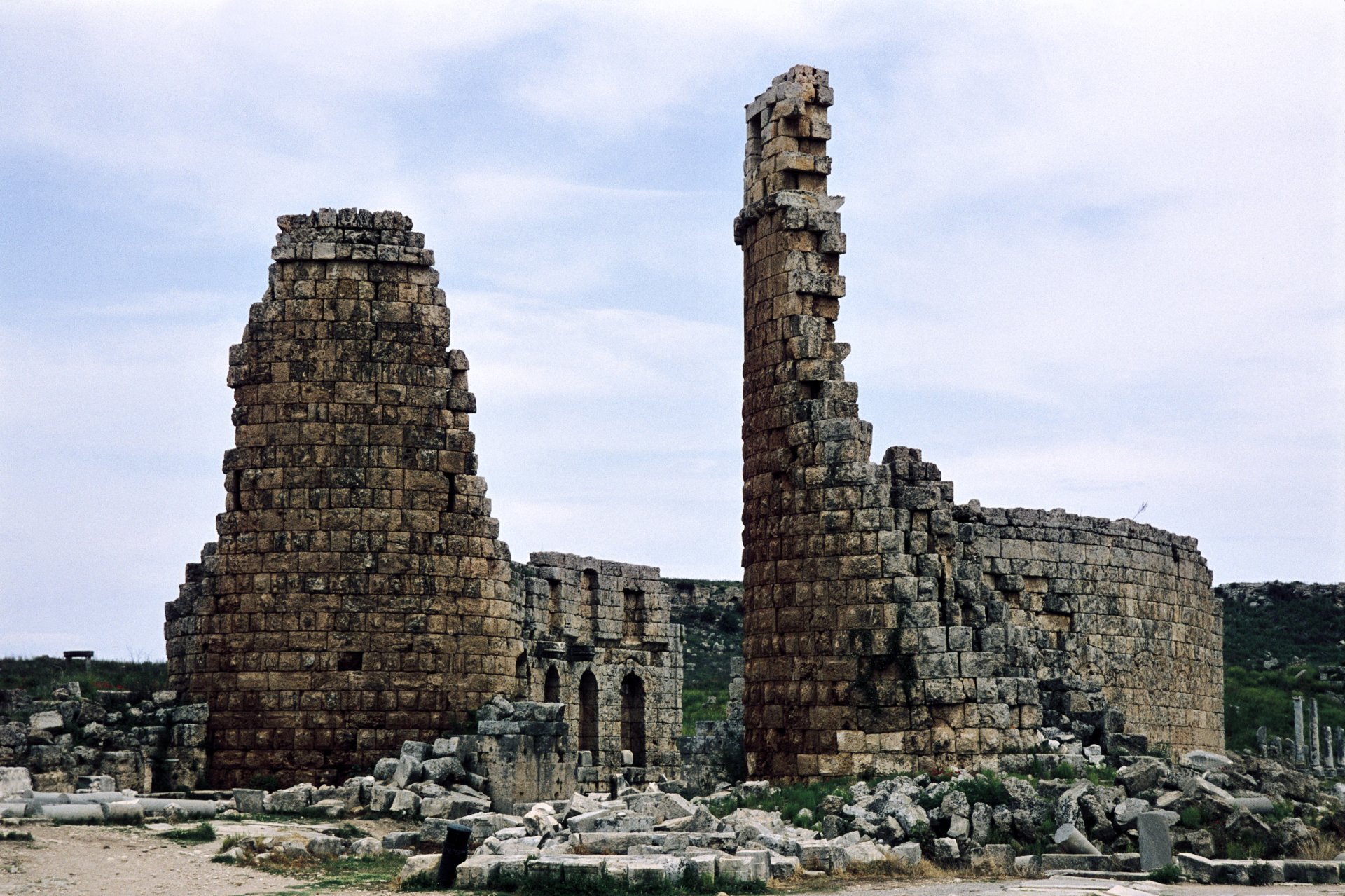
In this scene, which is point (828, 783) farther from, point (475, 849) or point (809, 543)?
point (475, 849)

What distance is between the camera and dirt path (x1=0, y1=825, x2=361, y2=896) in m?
12.9

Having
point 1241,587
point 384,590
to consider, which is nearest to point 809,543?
point 384,590

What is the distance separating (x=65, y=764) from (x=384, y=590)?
4.10 m

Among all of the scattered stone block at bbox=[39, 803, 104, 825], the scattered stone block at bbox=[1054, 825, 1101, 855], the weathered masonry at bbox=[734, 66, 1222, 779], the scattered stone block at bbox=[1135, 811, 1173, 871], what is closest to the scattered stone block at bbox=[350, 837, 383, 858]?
the scattered stone block at bbox=[39, 803, 104, 825]

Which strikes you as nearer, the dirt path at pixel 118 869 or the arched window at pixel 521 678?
the dirt path at pixel 118 869

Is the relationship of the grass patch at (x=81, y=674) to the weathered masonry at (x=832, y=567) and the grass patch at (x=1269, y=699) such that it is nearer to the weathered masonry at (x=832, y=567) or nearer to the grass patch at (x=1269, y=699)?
the weathered masonry at (x=832, y=567)

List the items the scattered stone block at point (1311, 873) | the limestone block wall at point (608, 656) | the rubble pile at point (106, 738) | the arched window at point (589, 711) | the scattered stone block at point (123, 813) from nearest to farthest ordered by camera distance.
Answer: the scattered stone block at point (1311, 873)
the scattered stone block at point (123, 813)
the rubble pile at point (106, 738)
the limestone block wall at point (608, 656)
the arched window at point (589, 711)

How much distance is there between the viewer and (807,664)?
18.4 m

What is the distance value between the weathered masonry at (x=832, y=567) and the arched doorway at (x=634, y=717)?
11.3 m

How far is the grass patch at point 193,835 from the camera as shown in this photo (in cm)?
1538

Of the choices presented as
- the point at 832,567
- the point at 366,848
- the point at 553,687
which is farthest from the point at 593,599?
the point at 366,848

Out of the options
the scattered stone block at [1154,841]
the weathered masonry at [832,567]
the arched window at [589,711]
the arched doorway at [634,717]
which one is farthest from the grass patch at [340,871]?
the arched doorway at [634,717]

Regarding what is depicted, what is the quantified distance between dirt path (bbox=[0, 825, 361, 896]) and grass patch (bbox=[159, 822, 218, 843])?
4.3 inches

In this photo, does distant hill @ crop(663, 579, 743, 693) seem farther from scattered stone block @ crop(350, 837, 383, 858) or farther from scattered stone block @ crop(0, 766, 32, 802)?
scattered stone block @ crop(350, 837, 383, 858)
